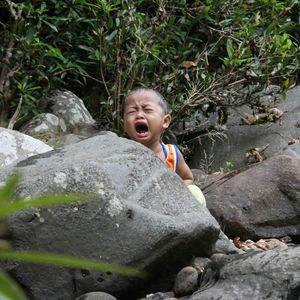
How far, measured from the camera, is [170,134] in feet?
20.7

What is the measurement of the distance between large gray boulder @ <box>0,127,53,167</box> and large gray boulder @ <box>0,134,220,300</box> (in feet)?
4.59

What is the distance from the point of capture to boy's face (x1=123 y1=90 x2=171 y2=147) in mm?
4297

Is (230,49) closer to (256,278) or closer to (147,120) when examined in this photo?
(147,120)

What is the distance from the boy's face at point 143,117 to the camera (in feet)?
14.1

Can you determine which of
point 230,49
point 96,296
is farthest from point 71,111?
point 96,296

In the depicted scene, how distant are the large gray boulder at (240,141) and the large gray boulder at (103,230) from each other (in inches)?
139

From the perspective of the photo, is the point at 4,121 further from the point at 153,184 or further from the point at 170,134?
the point at 153,184

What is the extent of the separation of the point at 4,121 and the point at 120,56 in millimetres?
1133

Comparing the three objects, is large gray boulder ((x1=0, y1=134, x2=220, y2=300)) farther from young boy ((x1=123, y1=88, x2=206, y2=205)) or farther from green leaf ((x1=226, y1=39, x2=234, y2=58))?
green leaf ((x1=226, y1=39, x2=234, y2=58))

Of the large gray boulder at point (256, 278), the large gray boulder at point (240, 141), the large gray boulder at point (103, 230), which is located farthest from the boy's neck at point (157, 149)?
the large gray boulder at point (240, 141)

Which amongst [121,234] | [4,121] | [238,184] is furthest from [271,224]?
[4,121]

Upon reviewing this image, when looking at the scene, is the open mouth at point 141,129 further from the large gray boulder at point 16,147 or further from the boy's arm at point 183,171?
the large gray boulder at point 16,147

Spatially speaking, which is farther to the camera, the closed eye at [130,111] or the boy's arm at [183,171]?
the boy's arm at [183,171]

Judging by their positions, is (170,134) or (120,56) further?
(170,134)
